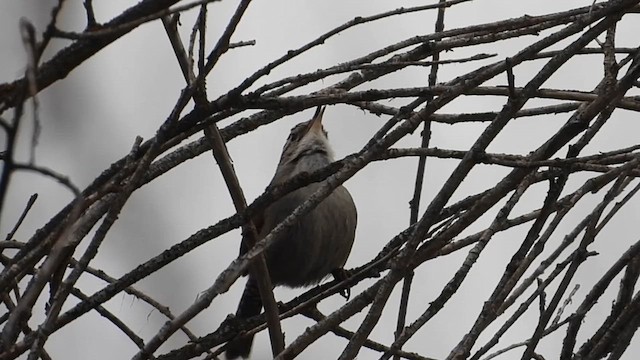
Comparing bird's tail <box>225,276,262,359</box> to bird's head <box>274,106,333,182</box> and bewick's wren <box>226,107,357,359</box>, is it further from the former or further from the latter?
bird's head <box>274,106,333,182</box>

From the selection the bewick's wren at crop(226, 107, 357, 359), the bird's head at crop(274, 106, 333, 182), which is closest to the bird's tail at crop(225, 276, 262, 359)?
the bewick's wren at crop(226, 107, 357, 359)

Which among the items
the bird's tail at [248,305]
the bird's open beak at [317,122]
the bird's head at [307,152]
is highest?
the bird's open beak at [317,122]

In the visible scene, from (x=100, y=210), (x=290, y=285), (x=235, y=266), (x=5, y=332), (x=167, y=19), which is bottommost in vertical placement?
(x=5, y=332)

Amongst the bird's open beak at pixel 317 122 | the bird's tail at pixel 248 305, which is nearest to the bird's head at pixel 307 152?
the bird's open beak at pixel 317 122

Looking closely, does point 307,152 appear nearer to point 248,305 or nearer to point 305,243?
point 305,243

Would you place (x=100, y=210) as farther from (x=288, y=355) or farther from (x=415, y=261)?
(x=415, y=261)

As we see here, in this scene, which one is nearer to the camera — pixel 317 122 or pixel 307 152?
pixel 307 152

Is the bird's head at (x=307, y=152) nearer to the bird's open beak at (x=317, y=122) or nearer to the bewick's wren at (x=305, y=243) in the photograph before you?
the bird's open beak at (x=317, y=122)

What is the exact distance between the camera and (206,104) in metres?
2.33

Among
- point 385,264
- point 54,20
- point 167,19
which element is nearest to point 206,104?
point 167,19

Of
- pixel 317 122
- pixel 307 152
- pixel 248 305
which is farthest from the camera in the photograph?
pixel 317 122

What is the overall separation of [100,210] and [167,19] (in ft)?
1.71

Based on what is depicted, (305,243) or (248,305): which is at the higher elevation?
(305,243)

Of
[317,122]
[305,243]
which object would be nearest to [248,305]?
[305,243]
